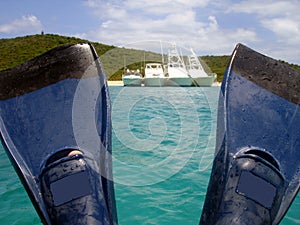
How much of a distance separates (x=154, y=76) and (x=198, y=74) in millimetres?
3638

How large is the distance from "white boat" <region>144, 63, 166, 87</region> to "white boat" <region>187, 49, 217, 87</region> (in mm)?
2310

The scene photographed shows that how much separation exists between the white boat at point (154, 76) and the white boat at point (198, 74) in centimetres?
231

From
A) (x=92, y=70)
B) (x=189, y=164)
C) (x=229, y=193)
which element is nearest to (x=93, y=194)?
(x=229, y=193)

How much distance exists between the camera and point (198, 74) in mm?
22703

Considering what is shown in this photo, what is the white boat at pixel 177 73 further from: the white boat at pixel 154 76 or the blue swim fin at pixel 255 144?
the blue swim fin at pixel 255 144

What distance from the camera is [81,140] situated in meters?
1.53

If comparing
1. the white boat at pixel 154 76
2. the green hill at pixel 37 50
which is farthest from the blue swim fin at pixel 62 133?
the green hill at pixel 37 50

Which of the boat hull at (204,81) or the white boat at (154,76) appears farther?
the boat hull at (204,81)

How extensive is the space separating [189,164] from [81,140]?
9.02ft

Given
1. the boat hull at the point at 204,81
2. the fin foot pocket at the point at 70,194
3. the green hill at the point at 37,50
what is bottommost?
the boat hull at the point at 204,81

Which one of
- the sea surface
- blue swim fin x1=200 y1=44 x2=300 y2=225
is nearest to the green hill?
the sea surface

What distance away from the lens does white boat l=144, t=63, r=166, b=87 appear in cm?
2127

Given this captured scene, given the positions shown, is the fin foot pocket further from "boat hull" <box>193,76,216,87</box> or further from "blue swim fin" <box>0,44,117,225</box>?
"boat hull" <box>193,76,216,87</box>

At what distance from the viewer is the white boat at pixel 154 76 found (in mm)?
21266
